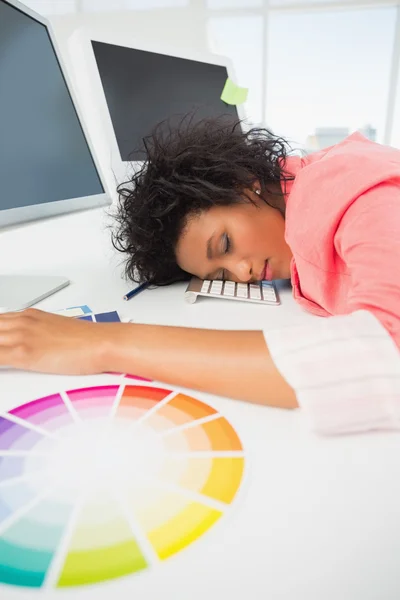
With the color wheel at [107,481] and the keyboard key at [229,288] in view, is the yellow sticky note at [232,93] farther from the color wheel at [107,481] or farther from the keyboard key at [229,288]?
the color wheel at [107,481]

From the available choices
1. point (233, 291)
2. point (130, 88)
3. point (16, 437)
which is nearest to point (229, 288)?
point (233, 291)

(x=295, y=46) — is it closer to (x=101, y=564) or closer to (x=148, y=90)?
(x=148, y=90)

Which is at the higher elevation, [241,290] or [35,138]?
[35,138]

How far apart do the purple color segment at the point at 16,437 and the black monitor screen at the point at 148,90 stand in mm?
791

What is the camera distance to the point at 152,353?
430 mm

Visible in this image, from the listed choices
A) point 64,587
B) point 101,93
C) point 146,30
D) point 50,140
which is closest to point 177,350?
point 64,587

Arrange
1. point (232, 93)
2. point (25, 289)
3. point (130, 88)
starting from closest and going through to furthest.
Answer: point (25, 289) < point (130, 88) < point (232, 93)

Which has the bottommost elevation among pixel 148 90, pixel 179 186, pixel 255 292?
pixel 255 292

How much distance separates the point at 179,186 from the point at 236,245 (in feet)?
0.57

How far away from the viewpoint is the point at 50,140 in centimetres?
78

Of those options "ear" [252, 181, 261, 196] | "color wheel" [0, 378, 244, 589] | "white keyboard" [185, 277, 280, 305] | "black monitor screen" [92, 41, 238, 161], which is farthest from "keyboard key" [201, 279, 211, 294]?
"black monitor screen" [92, 41, 238, 161]

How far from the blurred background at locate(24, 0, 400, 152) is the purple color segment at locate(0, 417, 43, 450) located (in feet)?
9.94

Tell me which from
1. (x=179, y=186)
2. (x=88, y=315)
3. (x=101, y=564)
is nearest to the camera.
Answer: (x=101, y=564)

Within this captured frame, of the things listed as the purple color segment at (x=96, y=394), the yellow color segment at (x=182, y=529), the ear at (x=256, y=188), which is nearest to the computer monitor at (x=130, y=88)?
the ear at (x=256, y=188)
